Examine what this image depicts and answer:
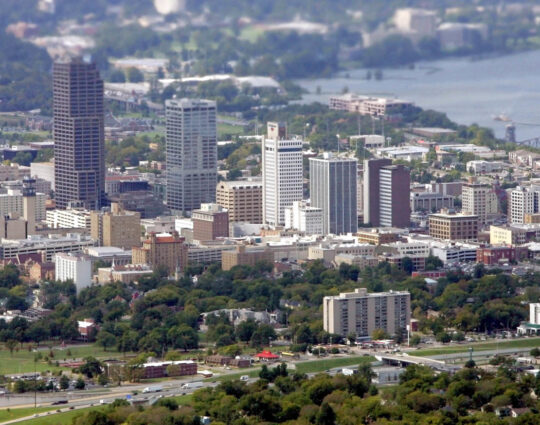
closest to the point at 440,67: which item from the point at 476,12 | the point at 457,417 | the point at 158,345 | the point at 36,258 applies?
the point at 476,12

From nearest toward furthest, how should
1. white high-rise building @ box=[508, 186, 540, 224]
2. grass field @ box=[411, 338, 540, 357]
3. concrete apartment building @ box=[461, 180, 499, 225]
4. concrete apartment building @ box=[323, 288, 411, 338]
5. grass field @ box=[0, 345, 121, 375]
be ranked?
grass field @ box=[0, 345, 121, 375], grass field @ box=[411, 338, 540, 357], concrete apartment building @ box=[323, 288, 411, 338], white high-rise building @ box=[508, 186, 540, 224], concrete apartment building @ box=[461, 180, 499, 225]

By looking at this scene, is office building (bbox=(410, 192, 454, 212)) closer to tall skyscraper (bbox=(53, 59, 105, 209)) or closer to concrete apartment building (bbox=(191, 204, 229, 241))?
concrete apartment building (bbox=(191, 204, 229, 241))

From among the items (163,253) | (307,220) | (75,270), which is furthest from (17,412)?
(307,220)

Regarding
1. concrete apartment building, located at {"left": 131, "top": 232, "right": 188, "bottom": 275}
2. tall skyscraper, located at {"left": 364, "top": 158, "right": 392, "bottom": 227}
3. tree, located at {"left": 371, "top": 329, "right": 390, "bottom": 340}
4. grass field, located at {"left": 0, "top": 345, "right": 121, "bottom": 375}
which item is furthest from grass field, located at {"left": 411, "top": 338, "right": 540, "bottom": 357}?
tall skyscraper, located at {"left": 364, "top": 158, "right": 392, "bottom": 227}

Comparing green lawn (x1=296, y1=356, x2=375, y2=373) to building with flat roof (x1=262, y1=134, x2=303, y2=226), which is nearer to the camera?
green lawn (x1=296, y1=356, x2=375, y2=373)

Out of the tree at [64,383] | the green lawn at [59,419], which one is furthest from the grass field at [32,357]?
the green lawn at [59,419]

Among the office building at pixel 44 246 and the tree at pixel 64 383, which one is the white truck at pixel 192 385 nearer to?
the tree at pixel 64 383

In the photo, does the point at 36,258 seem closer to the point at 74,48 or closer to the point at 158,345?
the point at 158,345
